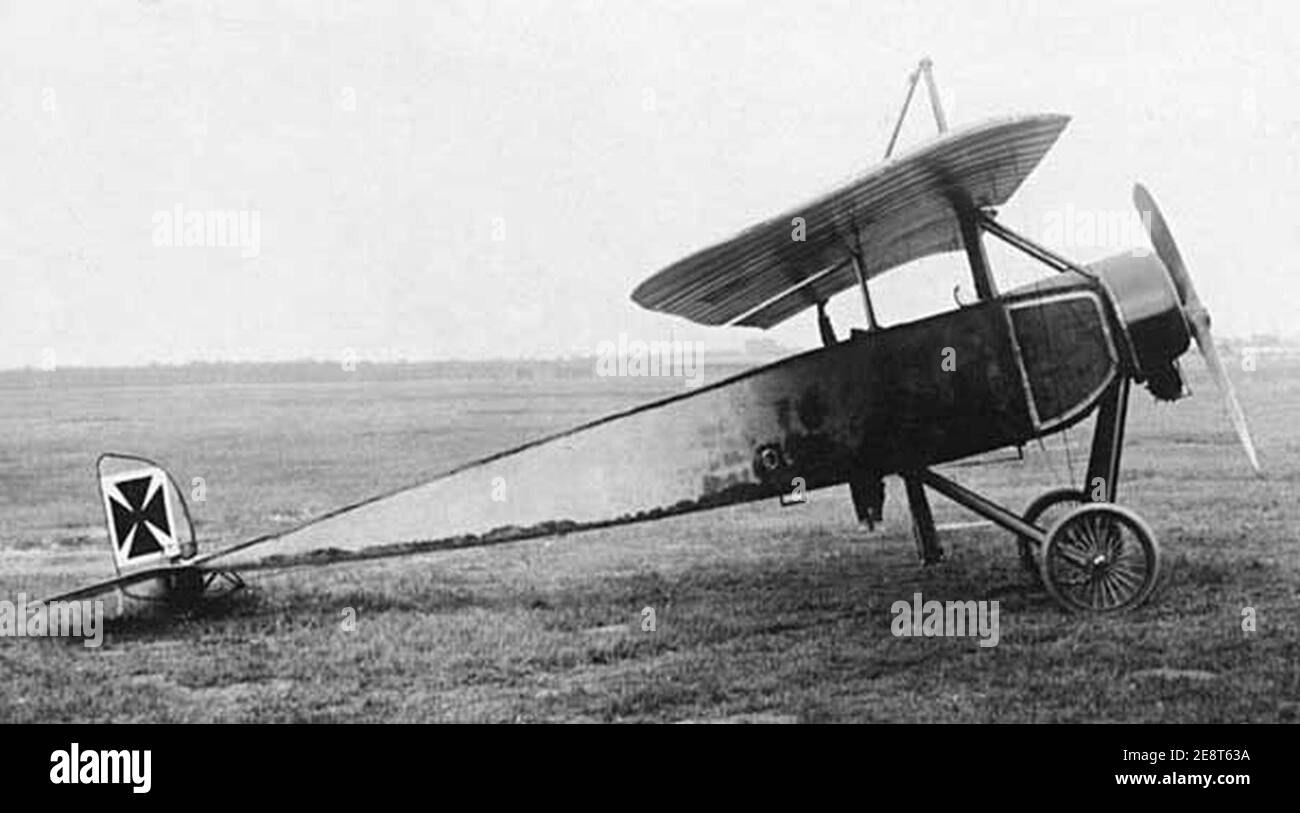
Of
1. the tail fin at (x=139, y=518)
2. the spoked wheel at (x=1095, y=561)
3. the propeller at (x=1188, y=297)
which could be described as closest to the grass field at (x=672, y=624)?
the spoked wheel at (x=1095, y=561)

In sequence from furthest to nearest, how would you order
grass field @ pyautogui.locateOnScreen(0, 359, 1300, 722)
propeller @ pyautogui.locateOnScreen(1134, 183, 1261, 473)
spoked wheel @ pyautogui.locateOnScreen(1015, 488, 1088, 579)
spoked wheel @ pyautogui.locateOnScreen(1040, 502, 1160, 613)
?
spoked wheel @ pyautogui.locateOnScreen(1015, 488, 1088, 579), propeller @ pyautogui.locateOnScreen(1134, 183, 1261, 473), spoked wheel @ pyautogui.locateOnScreen(1040, 502, 1160, 613), grass field @ pyautogui.locateOnScreen(0, 359, 1300, 722)

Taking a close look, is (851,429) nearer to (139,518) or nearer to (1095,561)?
(1095,561)

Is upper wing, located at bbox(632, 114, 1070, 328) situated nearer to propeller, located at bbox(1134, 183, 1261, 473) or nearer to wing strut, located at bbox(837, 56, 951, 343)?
wing strut, located at bbox(837, 56, 951, 343)

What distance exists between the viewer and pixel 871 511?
22.5ft

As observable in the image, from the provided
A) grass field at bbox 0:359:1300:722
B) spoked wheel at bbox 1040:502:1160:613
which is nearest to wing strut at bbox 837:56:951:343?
spoked wheel at bbox 1040:502:1160:613

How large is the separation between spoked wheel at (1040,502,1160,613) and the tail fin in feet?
14.9

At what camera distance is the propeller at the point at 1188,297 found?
6273 mm

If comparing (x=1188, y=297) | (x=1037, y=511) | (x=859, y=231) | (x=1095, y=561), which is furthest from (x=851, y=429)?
(x=1188, y=297)

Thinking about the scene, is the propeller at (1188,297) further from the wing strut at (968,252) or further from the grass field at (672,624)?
the grass field at (672,624)

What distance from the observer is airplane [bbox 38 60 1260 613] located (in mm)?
6305

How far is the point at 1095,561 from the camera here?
20.3ft

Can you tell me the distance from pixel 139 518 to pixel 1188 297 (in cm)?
575

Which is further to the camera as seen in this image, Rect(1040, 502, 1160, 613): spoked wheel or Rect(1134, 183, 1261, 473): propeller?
Rect(1134, 183, 1261, 473): propeller

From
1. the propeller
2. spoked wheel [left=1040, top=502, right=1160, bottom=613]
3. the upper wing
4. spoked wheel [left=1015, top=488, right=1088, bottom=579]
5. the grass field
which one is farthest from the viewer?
spoked wheel [left=1015, top=488, right=1088, bottom=579]
